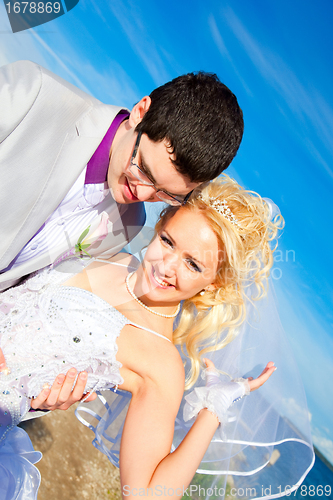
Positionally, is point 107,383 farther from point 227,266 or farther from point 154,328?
point 227,266

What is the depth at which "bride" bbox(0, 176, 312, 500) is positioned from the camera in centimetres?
201

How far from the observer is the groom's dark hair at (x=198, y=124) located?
2139 millimetres

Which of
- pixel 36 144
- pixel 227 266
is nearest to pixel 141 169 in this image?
pixel 36 144

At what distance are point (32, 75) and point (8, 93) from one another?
0.24 m

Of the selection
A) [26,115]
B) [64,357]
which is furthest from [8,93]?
[64,357]

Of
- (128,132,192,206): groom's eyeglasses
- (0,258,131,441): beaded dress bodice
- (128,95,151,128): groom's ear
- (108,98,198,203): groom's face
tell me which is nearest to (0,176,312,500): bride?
(0,258,131,441): beaded dress bodice

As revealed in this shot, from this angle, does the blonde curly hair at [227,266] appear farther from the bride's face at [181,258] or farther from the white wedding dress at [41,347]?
the white wedding dress at [41,347]

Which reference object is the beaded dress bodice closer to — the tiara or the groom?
the groom

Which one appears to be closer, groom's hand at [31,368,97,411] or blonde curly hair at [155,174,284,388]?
groom's hand at [31,368,97,411]

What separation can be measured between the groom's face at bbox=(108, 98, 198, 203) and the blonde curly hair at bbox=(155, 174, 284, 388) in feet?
1.35

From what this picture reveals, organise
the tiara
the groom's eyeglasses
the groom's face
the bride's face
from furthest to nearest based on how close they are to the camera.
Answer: the tiara, the bride's face, the groom's eyeglasses, the groom's face

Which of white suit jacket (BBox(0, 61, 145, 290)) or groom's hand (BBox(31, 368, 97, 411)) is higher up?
white suit jacket (BBox(0, 61, 145, 290))

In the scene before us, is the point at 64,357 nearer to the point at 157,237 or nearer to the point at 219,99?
the point at 157,237

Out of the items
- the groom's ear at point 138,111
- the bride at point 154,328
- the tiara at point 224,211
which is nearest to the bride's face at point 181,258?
the bride at point 154,328
